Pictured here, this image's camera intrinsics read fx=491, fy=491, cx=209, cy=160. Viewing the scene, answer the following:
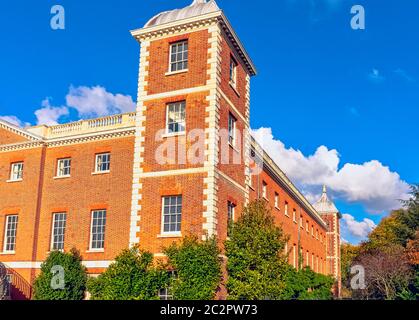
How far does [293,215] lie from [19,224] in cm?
2572

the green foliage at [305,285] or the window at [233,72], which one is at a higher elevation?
the window at [233,72]

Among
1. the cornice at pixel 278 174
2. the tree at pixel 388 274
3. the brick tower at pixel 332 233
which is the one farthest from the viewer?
the brick tower at pixel 332 233

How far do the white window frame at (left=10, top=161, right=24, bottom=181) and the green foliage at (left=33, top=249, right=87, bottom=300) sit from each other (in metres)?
7.06

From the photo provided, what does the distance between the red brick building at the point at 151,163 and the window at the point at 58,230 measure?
0.20 feet

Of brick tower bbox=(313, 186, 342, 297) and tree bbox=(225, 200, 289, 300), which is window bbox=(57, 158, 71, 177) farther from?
brick tower bbox=(313, 186, 342, 297)

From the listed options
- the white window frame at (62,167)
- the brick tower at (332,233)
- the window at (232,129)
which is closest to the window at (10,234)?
the white window frame at (62,167)

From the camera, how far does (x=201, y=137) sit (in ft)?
77.6

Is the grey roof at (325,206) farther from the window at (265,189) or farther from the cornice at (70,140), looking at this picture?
the cornice at (70,140)

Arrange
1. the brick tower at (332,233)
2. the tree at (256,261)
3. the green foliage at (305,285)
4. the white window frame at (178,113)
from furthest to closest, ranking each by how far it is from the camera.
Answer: the brick tower at (332,233)
the green foliage at (305,285)
the white window frame at (178,113)
the tree at (256,261)

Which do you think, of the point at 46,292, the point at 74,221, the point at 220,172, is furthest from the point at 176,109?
the point at 46,292

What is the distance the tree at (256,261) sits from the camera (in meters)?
22.7
